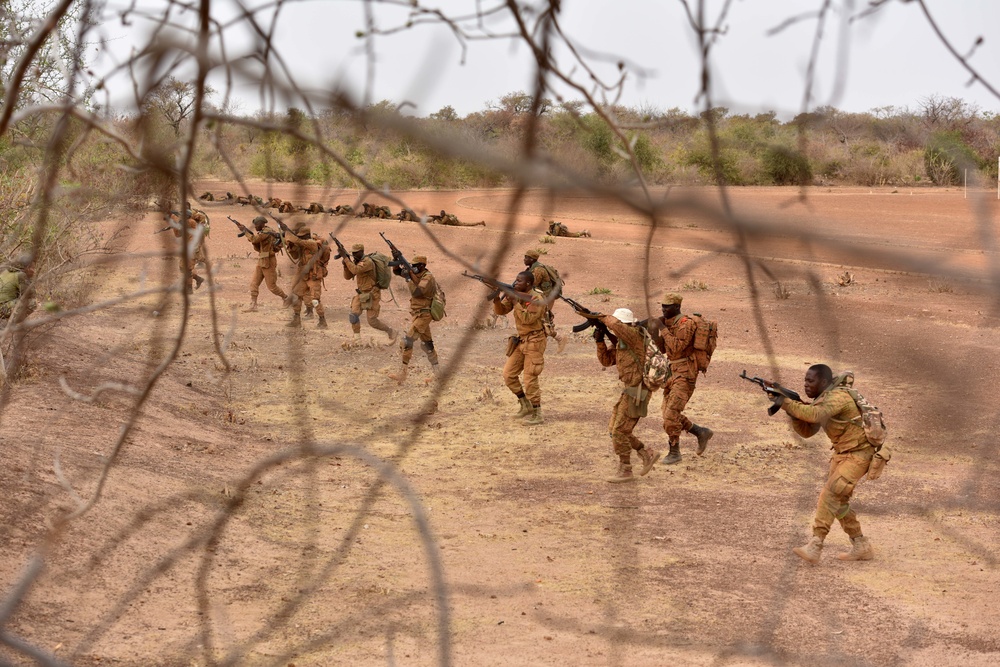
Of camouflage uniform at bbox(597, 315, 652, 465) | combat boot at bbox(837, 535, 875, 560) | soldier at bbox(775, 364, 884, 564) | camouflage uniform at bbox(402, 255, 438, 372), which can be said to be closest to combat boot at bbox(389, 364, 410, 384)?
camouflage uniform at bbox(402, 255, 438, 372)

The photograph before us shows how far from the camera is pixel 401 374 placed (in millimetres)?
15094

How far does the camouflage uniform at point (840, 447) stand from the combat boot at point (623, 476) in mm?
2691

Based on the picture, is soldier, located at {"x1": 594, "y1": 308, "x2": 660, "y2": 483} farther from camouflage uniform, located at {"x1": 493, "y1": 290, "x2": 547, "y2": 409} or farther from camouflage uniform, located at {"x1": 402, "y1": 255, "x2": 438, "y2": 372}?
camouflage uniform, located at {"x1": 402, "y1": 255, "x2": 438, "y2": 372}

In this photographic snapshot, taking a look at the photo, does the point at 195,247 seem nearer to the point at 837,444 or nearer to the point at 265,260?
the point at 837,444

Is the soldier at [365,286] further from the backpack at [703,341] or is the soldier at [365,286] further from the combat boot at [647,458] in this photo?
the backpack at [703,341]

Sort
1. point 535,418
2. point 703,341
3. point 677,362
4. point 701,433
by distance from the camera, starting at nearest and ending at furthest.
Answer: point 703,341 → point 677,362 → point 701,433 → point 535,418

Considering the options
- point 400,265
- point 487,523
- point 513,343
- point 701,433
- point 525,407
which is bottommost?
point 487,523

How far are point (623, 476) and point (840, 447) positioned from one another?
290 centimetres

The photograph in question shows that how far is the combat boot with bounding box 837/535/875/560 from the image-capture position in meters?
8.88

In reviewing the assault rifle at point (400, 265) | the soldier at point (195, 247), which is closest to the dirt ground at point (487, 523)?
the assault rifle at point (400, 265)

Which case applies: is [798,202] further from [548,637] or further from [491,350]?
[491,350]

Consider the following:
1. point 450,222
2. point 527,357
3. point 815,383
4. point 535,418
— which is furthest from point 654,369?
point 450,222

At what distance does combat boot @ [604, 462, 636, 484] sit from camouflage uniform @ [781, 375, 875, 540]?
2691mm

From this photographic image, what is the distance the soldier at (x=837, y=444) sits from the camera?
28.1ft
